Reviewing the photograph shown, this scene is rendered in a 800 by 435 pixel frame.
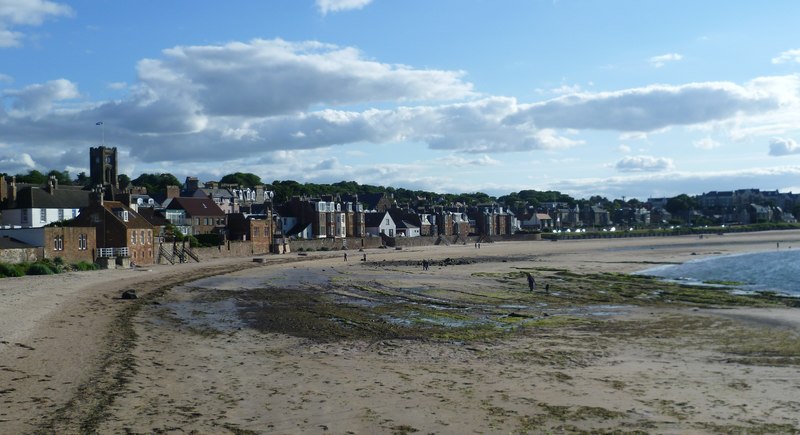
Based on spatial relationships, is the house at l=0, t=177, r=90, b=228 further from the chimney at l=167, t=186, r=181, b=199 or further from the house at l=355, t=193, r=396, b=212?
the house at l=355, t=193, r=396, b=212

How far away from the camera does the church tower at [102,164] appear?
9701 centimetres

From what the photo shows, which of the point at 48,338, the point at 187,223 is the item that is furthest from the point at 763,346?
the point at 187,223

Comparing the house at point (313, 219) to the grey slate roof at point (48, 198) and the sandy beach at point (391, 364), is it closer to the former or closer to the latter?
the grey slate roof at point (48, 198)

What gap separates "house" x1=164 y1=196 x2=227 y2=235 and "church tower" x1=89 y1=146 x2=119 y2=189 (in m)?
21.7

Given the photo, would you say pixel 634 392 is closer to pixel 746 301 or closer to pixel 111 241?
pixel 746 301

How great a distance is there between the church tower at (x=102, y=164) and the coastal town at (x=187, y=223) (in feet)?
0.48

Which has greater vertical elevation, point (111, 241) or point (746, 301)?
point (111, 241)

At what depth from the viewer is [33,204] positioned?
6216 centimetres

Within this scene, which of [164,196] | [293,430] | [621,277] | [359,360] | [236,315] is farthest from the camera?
[164,196]

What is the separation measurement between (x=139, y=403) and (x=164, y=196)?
85.7 meters

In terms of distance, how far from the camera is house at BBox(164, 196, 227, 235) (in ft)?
255

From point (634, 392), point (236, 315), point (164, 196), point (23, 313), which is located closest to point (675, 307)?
point (634, 392)

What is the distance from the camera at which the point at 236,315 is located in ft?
87.0

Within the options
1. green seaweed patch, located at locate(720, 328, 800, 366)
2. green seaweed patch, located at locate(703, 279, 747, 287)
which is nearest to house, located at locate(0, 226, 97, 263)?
green seaweed patch, located at locate(720, 328, 800, 366)
